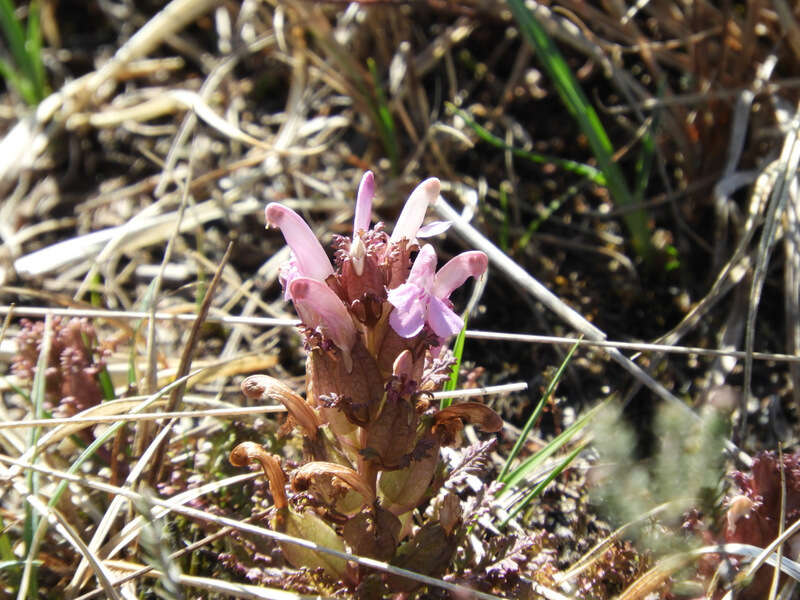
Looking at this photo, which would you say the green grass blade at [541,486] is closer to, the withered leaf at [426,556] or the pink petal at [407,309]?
the withered leaf at [426,556]

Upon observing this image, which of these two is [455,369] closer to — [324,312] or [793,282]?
[324,312]

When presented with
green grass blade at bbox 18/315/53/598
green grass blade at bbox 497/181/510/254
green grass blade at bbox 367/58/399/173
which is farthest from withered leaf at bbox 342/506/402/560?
green grass blade at bbox 367/58/399/173

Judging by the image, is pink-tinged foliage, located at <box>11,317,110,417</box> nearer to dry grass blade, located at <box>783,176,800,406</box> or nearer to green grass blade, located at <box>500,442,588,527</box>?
green grass blade, located at <box>500,442,588,527</box>

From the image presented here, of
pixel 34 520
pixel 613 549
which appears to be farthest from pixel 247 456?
pixel 613 549

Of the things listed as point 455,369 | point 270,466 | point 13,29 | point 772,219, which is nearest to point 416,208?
point 455,369

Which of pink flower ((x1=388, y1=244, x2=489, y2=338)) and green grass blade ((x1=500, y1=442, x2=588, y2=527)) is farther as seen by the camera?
green grass blade ((x1=500, y1=442, x2=588, y2=527))

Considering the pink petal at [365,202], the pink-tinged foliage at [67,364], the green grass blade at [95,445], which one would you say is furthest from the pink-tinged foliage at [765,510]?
the pink-tinged foliage at [67,364]
